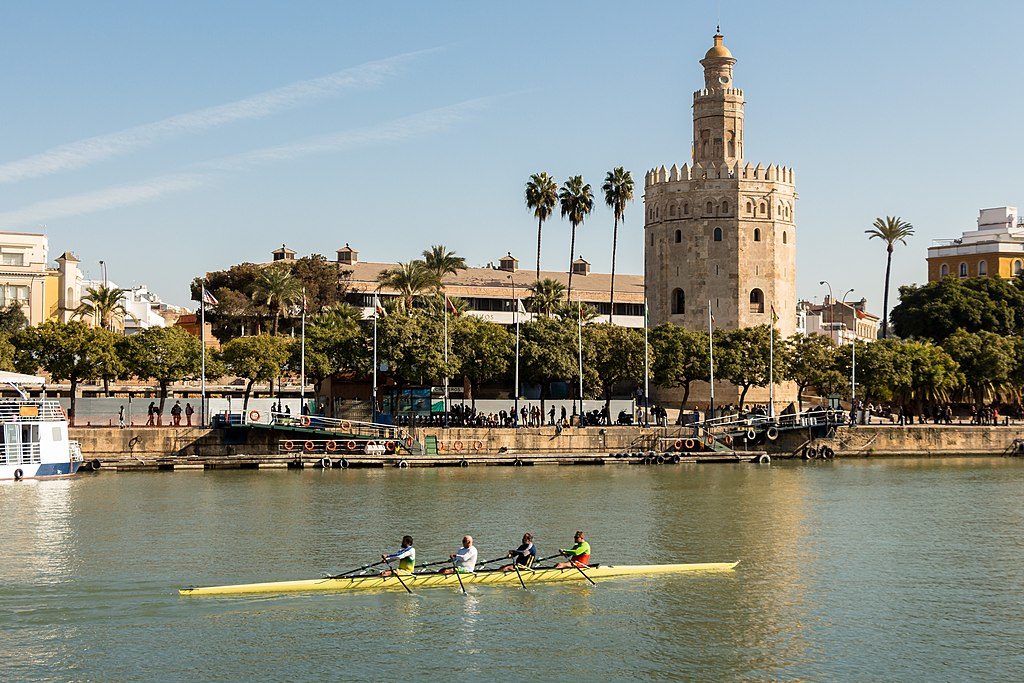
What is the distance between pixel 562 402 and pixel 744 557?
49.6 meters

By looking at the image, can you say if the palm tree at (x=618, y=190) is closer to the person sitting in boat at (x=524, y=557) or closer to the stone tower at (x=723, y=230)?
the stone tower at (x=723, y=230)

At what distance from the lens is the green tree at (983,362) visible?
97.0 metres

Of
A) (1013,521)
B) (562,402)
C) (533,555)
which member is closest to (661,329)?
(562,402)

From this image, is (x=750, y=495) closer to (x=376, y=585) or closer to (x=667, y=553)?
(x=667, y=553)

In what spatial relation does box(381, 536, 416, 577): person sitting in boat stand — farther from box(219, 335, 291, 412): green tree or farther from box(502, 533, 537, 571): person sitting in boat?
box(219, 335, 291, 412): green tree

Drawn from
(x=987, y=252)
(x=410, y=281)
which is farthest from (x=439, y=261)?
(x=987, y=252)

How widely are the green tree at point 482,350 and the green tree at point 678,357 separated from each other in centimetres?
1049

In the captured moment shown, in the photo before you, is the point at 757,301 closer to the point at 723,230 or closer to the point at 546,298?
the point at 723,230

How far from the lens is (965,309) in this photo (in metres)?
118

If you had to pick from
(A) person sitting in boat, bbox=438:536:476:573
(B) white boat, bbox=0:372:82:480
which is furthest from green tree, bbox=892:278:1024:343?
(A) person sitting in boat, bbox=438:536:476:573

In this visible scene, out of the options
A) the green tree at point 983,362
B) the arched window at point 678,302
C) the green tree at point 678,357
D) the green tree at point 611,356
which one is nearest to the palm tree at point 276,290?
the green tree at point 611,356

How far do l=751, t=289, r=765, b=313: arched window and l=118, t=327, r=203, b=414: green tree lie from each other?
43772 mm

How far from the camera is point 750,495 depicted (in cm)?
5975

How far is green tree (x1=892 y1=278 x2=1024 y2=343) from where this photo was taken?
117750 millimetres
